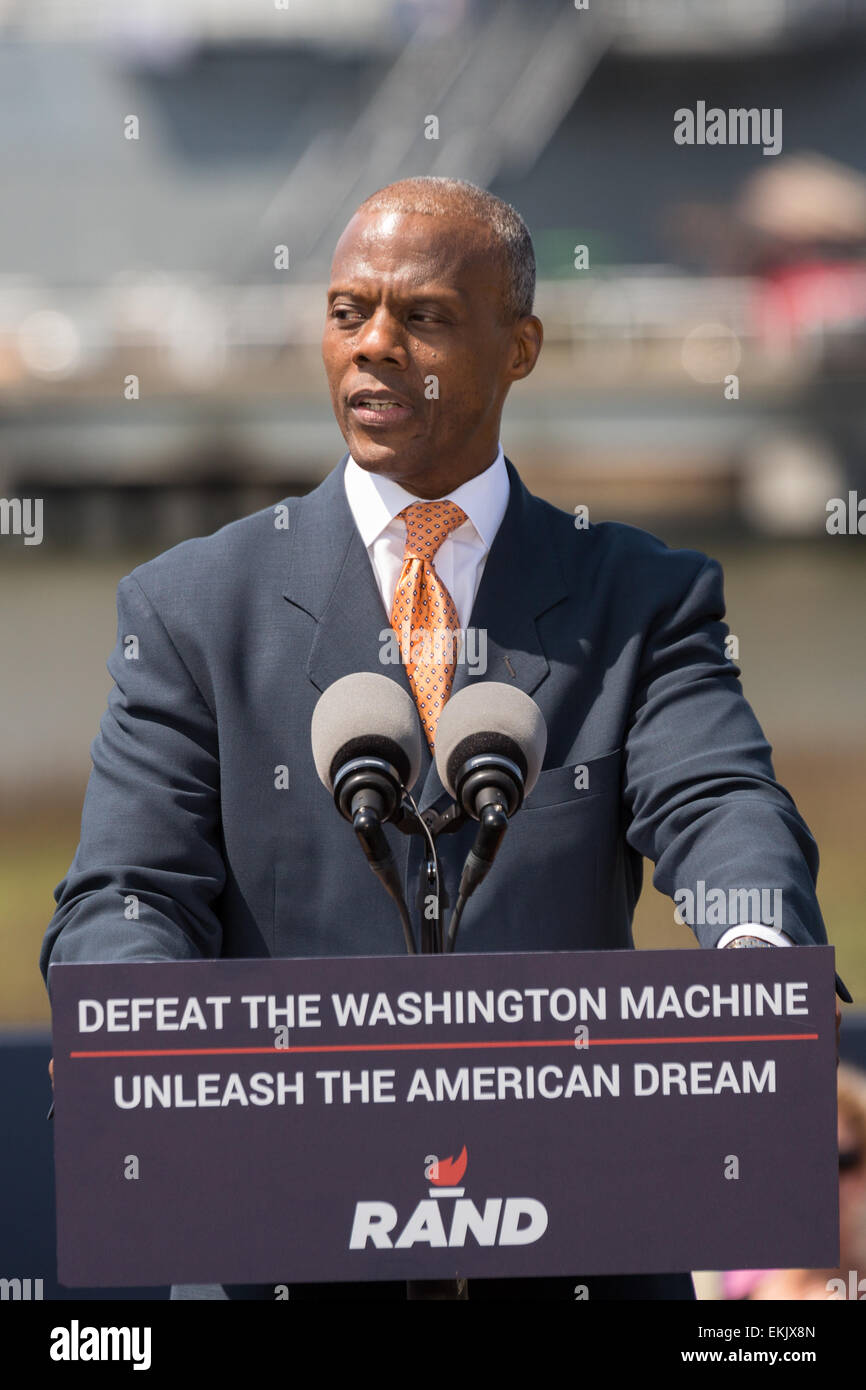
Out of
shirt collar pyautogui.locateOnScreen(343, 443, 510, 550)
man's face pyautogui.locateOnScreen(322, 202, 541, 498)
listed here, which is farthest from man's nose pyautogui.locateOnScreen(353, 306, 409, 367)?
shirt collar pyautogui.locateOnScreen(343, 443, 510, 550)

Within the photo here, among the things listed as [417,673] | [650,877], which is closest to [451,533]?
[417,673]

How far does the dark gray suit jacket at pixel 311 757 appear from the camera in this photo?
4.76 feet

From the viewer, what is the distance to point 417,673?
5.06 feet

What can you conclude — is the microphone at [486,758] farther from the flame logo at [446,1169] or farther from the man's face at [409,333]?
the man's face at [409,333]

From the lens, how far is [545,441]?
37.3 ft

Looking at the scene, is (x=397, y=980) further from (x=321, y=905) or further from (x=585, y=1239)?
(x=321, y=905)

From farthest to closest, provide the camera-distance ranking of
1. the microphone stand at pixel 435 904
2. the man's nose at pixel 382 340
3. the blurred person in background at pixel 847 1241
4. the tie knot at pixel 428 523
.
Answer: the blurred person in background at pixel 847 1241 < the tie knot at pixel 428 523 < the man's nose at pixel 382 340 < the microphone stand at pixel 435 904

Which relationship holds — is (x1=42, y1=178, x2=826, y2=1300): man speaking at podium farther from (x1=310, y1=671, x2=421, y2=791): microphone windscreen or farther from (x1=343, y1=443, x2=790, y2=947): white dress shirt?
(x1=310, y1=671, x2=421, y2=791): microphone windscreen

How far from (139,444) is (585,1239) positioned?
34.4 feet

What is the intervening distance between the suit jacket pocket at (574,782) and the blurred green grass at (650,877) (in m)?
2.63

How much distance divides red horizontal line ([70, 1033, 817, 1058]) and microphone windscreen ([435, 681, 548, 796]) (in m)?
0.16

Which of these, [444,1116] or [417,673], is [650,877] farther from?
[444,1116]

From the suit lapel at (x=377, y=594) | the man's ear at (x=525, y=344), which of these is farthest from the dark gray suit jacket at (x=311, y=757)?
the man's ear at (x=525, y=344)

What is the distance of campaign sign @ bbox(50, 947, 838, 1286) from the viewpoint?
1.04 metres
